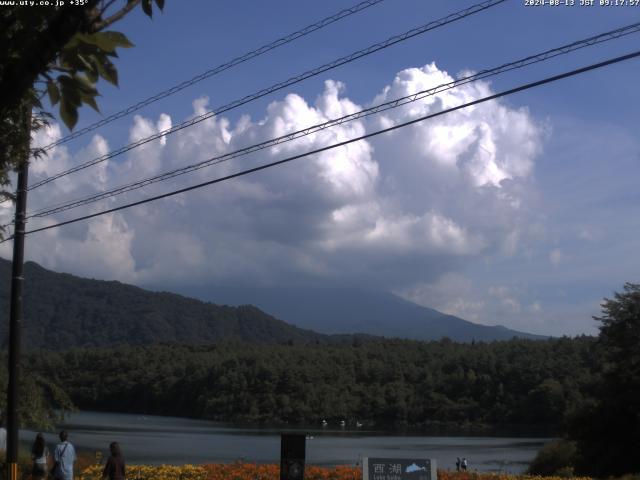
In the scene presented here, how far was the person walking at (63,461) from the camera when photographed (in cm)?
1617

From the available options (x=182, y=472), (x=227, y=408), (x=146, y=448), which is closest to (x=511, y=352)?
(x=227, y=408)

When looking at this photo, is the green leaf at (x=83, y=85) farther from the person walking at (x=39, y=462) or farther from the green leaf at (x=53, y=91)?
the person walking at (x=39, y=462)

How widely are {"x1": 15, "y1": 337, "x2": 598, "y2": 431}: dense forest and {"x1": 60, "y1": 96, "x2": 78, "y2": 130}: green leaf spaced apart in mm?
88597

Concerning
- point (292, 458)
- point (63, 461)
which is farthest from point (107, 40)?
point (63, 461)

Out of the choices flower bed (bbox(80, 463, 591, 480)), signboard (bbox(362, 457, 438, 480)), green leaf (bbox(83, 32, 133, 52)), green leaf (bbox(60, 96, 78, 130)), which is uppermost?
green leaf (bbox(83, 32, 133, 52))

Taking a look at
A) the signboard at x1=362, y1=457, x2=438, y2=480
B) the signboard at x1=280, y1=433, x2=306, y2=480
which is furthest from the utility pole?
the signboard at x1=362, y1=457, x2=438, y2=480

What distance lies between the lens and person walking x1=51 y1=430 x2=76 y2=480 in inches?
637

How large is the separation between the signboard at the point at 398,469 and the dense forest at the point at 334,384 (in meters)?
78.5

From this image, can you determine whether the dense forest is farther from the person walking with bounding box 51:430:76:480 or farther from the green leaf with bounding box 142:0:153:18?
the green leaf with bounding box 142:0:153:18

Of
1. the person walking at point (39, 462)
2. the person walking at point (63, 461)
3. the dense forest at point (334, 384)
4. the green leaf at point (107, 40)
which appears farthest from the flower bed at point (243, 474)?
the dense forest at point (334, 384)

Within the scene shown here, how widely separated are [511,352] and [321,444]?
52.4 meters

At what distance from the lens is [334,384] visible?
110812mm

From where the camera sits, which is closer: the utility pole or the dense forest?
the utility pole

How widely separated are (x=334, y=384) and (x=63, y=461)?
3773 inches
